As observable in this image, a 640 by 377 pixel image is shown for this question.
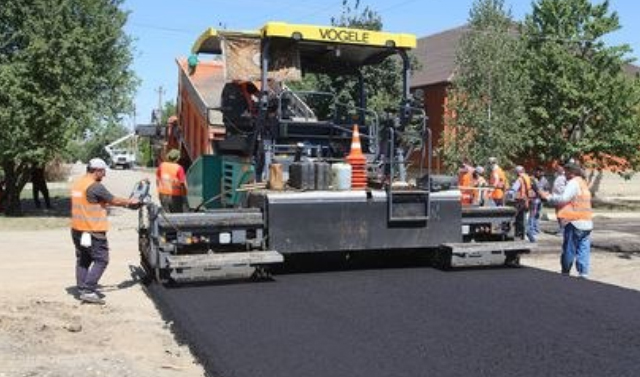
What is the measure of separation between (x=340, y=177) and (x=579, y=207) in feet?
10.2

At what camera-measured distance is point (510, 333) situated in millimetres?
6508

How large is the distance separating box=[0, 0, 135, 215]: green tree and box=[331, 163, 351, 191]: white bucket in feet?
34.0

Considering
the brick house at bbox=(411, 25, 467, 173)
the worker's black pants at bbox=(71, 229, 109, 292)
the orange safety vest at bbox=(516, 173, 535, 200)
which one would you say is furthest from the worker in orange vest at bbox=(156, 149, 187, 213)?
the brick house at bbox=(411, 25, 467, 173)

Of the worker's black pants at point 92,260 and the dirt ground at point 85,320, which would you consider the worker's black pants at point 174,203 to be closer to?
the dirt ground at point 85,320

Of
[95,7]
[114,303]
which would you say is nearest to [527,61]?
[95,7]

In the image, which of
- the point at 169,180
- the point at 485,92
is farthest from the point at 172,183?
the point at 485,92

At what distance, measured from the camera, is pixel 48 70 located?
1752cm

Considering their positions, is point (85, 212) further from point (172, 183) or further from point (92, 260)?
point (172, 183)

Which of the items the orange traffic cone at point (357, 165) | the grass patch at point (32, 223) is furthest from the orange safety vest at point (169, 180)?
the grass patch at point (32, 223)

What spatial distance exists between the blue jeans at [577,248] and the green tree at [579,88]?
1719 cm

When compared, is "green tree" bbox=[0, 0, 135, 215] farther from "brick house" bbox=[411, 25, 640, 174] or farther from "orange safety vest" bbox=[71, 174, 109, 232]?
"brick house" bbox=[411, 25, 640, 174]

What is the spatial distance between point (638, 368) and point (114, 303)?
5.13 m

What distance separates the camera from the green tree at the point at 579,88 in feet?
87.5

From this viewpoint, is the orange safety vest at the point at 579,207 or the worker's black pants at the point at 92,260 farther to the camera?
the orange safety vest at the point at 579,207
